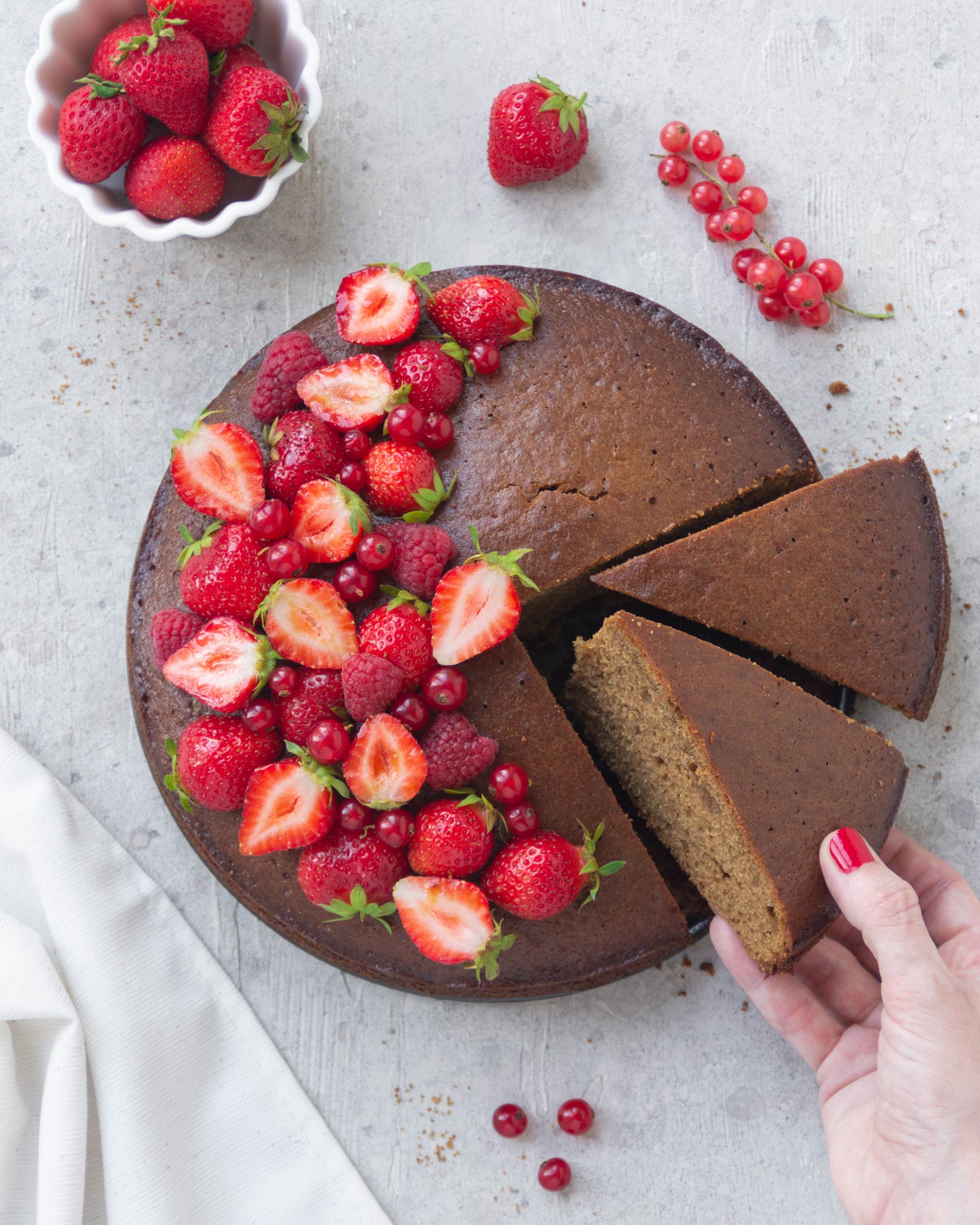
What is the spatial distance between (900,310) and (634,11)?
1301 mm

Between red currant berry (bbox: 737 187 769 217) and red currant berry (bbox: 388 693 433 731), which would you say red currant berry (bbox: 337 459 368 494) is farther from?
red currant berry (bbox: 737 187 769 217)

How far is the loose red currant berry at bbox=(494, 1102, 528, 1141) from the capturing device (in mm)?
2938

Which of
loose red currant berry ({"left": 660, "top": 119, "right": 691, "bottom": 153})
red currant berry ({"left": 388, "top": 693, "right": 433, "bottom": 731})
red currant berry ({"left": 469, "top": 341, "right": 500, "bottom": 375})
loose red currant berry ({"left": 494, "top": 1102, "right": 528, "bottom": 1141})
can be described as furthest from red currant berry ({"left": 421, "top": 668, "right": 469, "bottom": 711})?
loose red currant berry ({"left": 660, "top": 119, "right": 691, "bottom": 153})

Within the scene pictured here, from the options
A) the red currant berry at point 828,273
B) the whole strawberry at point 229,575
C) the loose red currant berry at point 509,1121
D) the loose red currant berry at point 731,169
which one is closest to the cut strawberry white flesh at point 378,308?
the whole strawberry at point 229,575

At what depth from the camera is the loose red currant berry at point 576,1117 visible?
9.64 ft

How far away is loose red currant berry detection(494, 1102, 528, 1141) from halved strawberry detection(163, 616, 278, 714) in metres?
1.49

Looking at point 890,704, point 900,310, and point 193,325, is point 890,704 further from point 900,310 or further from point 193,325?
point 193,325

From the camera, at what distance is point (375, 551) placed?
2430 millimetres

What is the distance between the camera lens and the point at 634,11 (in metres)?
3.23

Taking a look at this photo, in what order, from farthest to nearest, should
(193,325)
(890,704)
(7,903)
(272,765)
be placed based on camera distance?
(193,325) < (7,903) < (890,704) < (272,765)

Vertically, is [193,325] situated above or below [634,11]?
below

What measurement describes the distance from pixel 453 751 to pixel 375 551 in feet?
1.72

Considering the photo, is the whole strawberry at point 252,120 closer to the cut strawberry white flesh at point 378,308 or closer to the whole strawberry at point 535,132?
the cut strawberry white flesh at point 378,308

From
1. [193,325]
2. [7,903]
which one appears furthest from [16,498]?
[7,903]
